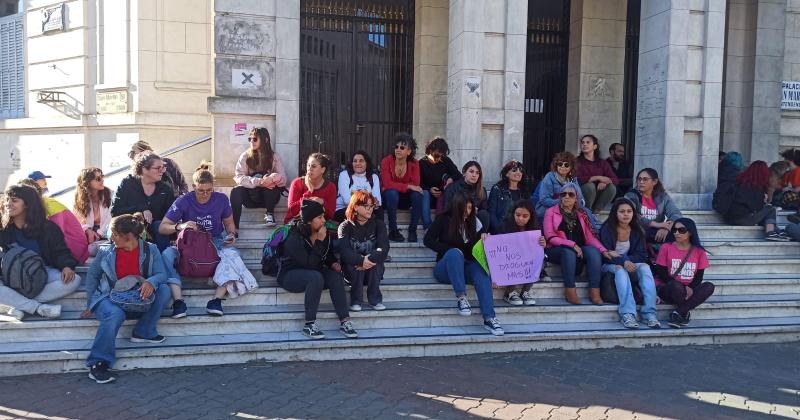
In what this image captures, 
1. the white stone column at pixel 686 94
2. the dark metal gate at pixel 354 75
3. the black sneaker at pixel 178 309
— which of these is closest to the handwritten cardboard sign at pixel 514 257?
the black sneaker at pixel 178 309

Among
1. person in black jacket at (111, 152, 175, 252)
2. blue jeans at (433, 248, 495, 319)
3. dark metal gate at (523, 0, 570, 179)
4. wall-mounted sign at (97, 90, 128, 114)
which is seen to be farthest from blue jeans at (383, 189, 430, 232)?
wall-mounted sign at (97, 90, 128, 114)

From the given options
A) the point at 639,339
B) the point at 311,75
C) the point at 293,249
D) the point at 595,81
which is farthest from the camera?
the point at 595,81

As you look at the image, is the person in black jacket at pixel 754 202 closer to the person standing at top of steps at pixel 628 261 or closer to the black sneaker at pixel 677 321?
the person standing at top of steps at pixel 628 261

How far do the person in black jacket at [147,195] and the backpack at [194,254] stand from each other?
0.49 meters

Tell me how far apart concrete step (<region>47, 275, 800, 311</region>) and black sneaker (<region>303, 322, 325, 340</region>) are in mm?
596

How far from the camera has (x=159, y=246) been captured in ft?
23.0

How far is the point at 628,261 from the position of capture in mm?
→ 7398

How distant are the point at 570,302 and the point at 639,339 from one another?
0.85m

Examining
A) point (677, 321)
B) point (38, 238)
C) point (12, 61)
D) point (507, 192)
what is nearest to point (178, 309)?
point (38, 238)

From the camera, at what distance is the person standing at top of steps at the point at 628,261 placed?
23.6 feet

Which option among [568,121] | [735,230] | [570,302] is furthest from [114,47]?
[735,230]

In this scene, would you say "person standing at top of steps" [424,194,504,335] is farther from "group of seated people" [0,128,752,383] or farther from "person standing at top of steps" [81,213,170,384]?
"person standing at top of steps" [81,213,170,384]

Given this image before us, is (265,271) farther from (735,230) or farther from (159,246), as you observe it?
(735,230)

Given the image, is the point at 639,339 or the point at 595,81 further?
the point at 595,81
